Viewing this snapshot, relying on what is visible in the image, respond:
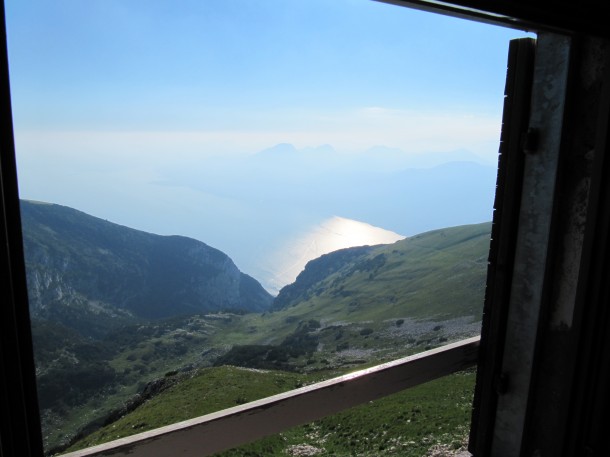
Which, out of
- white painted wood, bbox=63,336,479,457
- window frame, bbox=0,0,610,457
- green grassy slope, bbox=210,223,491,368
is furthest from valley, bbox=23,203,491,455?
window frame, bbox=0,0,610,457

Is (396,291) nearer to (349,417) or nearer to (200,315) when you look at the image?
(200,315)

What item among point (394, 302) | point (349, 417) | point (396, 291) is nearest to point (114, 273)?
point (396, 291)

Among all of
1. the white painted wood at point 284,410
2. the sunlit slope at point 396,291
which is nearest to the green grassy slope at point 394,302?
the sunlit slope at point 396,291

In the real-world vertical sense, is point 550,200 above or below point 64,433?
above

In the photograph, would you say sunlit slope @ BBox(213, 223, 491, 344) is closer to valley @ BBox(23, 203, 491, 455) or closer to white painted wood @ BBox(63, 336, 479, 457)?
valley @ BBox(23, 203, 491, 455)

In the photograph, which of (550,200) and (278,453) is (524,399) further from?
(278,453)

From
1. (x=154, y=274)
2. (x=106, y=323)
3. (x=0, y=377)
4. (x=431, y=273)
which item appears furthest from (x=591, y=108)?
(x=154, y=274)
